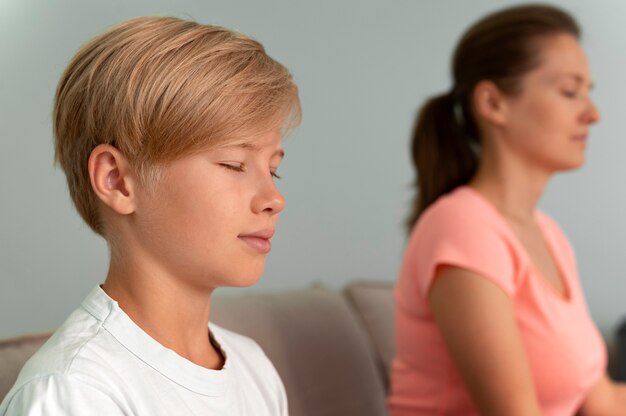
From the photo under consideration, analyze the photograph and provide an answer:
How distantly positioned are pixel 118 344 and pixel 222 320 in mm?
520

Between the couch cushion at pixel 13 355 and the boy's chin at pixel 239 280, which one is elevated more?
the boy's chin at pixel 239 280

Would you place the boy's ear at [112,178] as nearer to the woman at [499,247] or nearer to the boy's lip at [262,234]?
the boy's lip at [262,234]

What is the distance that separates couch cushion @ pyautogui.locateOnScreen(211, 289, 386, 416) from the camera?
4.85 ft

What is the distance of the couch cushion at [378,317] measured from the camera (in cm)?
196

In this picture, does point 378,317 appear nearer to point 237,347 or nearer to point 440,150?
point 440,150

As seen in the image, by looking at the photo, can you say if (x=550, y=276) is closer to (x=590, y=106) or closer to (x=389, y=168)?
(x=590, y=106)

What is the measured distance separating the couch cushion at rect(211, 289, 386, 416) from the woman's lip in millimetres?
454

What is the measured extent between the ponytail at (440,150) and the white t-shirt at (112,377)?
2.52 feet

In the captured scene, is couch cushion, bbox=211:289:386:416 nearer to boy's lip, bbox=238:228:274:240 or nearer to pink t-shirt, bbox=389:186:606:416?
pink t-shirt, bbox=389:186:606:416

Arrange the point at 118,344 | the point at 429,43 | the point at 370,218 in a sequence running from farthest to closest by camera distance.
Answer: the point at 429,43 → the point at 370,218 → the point at 118,344

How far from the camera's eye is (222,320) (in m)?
1.40

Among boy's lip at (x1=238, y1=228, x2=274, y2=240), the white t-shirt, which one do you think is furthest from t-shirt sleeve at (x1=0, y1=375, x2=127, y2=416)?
boy's lip at (x1=238, y1=228, x2=274, y2=240)

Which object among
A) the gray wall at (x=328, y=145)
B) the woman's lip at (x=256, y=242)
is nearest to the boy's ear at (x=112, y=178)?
the woman's lip at (x=256, y=242)

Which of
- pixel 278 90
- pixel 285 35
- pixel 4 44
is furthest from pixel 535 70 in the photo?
pixel 4 44
